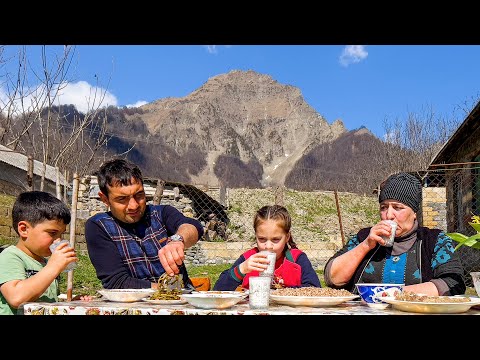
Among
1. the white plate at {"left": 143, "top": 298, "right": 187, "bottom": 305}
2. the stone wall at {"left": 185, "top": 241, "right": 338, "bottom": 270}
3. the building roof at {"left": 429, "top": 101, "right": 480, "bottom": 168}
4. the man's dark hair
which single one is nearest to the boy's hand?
the white plate at {"left": 143, "top": 298, "right": 187, "bottom": 305}

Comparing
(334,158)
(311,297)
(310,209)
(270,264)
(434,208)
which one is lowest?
(311,297)

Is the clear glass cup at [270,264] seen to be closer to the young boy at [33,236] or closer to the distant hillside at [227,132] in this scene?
the young boy at [33,236]

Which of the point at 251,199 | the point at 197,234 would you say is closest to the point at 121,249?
the point at 197,234

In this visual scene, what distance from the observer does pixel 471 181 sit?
13539 mm

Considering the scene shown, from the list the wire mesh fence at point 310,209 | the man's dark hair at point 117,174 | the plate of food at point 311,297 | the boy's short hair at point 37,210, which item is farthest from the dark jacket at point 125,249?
the wire mesh fence at point 310,209

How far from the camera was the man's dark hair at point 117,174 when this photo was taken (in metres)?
3.14

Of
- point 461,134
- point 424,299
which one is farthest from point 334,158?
point 424,299

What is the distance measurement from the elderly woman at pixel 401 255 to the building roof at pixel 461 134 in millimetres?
8264

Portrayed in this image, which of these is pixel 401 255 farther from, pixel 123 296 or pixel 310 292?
pixel 123 296

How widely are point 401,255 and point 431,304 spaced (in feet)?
3.21

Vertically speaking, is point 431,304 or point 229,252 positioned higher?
point 431,304

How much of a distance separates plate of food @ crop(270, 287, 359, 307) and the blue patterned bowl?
0.38 ft

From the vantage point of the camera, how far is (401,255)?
3.06 metres
